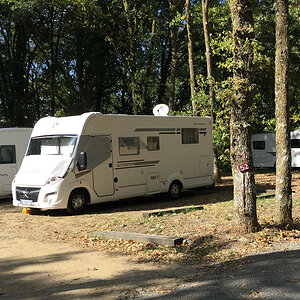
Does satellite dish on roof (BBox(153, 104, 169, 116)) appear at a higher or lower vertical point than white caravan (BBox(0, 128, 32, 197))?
higher

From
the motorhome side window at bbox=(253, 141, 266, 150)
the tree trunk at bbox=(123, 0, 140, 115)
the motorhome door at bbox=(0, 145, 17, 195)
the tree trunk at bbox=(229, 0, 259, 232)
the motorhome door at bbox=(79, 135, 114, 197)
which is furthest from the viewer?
the motorhome side window at bbox=(253, 141, 266, 150)

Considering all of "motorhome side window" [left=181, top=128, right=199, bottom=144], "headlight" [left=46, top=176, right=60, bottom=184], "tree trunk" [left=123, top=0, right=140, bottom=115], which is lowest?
"headlight" [left=46, top=176, right=60, bottom=184]

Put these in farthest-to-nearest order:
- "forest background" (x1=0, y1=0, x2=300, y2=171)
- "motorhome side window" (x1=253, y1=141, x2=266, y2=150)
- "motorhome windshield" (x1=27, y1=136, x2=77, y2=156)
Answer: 1. "motorhome side window" (x1=253, y1=141, x2=266, y2=150)
2. "forest background" (x1=0, y1=0, x2=300, y2=171)
3. "motorhome windshield" (x1=27, y1=136, x2=77, y2=156)

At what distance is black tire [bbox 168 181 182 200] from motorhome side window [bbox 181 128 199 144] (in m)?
1.52

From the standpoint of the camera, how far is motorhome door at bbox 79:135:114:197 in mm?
11867

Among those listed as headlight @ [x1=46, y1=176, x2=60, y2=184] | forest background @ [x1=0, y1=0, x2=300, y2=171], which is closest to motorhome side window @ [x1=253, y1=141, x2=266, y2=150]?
forest background @ [x1=0, y1=0, x2=300, y2=171]

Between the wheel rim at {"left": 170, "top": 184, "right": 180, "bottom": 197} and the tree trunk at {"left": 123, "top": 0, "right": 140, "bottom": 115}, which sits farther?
the tree trunk at {"left": 123, "top": 0, "right": 140, "bottom": 115}

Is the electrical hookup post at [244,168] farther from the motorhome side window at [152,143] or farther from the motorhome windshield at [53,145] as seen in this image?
the motorhome side window at [152,143]

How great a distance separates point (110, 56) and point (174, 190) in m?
14.8

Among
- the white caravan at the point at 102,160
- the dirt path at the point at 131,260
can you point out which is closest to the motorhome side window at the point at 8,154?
the white caravan at the point at 102,160

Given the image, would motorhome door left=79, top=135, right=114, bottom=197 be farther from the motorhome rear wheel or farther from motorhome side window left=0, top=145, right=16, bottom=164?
motorhome side window left=0, top=145, right=16, bottom=164

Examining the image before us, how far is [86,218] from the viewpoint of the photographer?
10781mm

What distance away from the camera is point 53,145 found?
39.7ft

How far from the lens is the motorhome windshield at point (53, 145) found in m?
11.7
